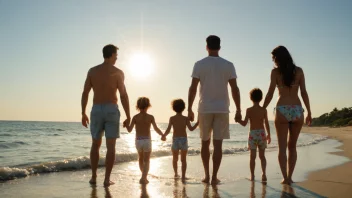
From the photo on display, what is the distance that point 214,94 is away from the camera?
560 centimetres

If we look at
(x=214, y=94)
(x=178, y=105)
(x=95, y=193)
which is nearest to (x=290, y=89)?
(x=214, y=94)

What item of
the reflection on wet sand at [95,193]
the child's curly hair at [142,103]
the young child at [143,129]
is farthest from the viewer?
the child's curly hair at [142,103]

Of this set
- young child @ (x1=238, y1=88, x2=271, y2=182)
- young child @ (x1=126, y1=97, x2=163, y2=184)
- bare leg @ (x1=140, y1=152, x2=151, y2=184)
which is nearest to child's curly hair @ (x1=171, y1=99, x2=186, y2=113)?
young child @ (x1=126, y1=97, x2=163, y2=184)

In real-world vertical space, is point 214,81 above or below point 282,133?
above

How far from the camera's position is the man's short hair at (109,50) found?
18.8 feet

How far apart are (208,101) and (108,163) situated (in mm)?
1989

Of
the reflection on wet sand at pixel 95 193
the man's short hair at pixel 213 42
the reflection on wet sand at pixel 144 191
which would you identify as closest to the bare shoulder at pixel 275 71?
the man's short hair at pixel 213 42

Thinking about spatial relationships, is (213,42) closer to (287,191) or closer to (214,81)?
(214,81)

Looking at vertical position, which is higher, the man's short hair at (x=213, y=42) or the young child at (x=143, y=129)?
the man's short hair at (x=213, y=42)

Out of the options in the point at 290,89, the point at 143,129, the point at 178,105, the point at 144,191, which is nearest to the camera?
the point at 144,191

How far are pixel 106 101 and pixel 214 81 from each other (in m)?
1.85

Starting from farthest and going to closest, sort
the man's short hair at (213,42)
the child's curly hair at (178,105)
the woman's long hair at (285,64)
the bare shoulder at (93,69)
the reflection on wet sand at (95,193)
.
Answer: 1. the child's curly hair at (178,105)
2. the man's short hair at (213,42)
3. the bare shoulder at (93,69)
4. the woman's long hair at (285,64)
5. the reflection on wet sand at (95,193)

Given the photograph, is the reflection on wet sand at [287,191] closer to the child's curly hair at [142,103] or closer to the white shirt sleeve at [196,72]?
the white shirt sleeve at [196,72]

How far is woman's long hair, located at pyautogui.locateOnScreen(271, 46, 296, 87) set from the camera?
545cm
